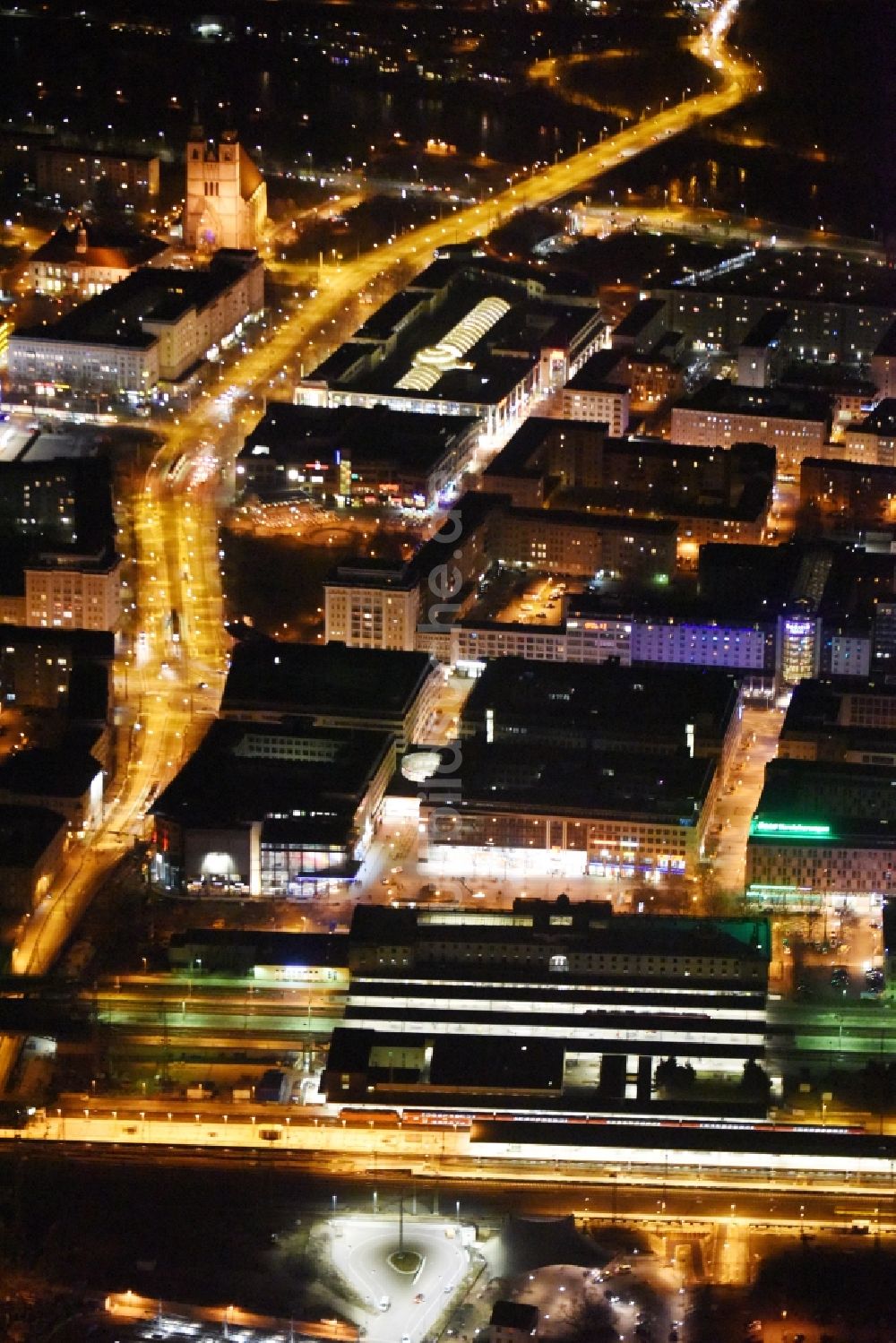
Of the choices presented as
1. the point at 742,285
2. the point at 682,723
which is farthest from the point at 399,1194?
the point at 742,285

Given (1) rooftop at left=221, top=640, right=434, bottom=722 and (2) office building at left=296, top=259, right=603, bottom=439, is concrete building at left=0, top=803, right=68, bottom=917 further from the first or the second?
(2) office building at left=296, top=259, right=603, bottom=439

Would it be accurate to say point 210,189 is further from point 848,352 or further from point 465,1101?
point 465,1101

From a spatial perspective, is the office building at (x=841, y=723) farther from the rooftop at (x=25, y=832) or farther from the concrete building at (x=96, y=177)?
the concrete building at (x=96, y=177)

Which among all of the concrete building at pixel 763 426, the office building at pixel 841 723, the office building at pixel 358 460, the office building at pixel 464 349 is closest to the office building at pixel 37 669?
the office building at pixel 358 460

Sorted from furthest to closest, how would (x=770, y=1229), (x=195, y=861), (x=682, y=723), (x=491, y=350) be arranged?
(x=491, y=350)
(x=682, y=723)
(x=195, y=861)
(x=770, y=1229)

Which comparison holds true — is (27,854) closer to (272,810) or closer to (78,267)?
(272,810)

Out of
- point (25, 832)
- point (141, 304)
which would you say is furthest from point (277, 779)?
point (141, 304)
